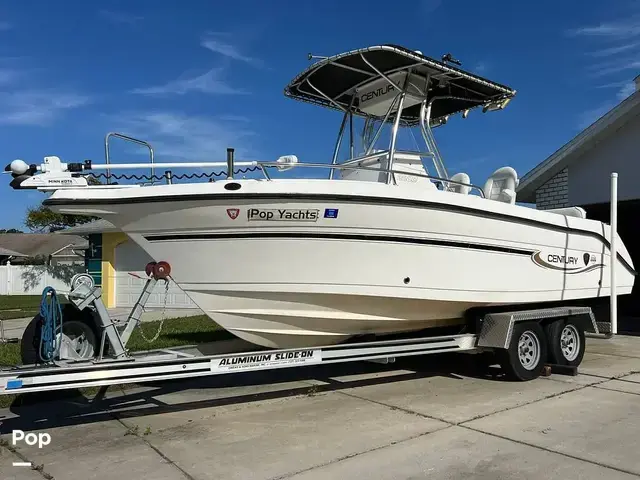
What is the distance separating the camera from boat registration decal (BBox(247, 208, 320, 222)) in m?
5.20

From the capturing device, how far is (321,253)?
17.6 feet

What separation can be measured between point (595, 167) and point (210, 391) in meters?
8.84

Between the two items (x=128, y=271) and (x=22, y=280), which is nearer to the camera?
(x=128, y=271)

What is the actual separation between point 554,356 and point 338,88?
4.32 m

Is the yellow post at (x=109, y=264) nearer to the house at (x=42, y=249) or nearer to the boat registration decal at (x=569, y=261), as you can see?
the boat registration decal at (x=569, y=261)

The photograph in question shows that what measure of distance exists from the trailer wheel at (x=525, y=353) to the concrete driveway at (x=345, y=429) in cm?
14

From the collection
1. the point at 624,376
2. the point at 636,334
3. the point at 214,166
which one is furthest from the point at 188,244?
the point at 636,334

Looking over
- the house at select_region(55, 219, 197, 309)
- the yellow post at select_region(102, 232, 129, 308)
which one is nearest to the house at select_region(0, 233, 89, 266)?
the house at select_region(55, 219, 197, 309)

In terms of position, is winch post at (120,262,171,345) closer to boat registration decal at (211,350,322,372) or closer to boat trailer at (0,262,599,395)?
boat trailer at (0,262,599,395)

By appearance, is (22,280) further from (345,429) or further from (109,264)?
(345,429)

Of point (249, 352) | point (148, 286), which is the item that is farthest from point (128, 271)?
point (249, 352)

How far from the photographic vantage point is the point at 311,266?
5.38 m

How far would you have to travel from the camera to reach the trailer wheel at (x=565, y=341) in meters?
7.04

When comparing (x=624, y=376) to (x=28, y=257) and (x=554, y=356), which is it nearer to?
(x=554, y=356)
